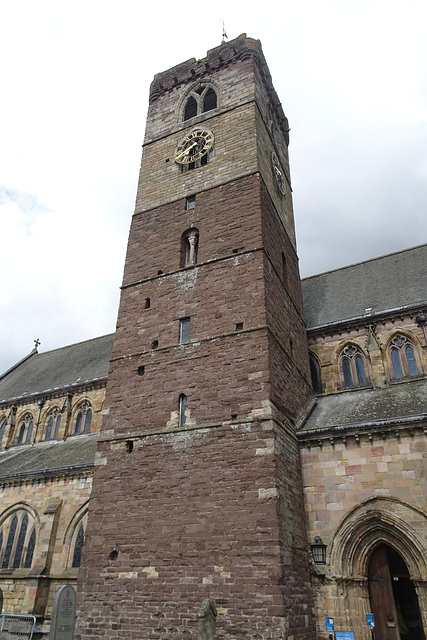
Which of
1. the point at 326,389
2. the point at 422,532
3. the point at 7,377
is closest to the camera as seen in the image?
the point at 422,532

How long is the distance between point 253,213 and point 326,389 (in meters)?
7.86

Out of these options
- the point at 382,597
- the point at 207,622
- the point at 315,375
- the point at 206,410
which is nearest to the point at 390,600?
the point at 382,597

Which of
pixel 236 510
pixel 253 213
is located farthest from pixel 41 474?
pixel 253 213

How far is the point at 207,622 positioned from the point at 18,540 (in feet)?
40.3

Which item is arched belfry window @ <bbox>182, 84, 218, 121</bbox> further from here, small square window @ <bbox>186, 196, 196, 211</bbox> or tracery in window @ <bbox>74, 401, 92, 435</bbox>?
tracery in window @ <bbox>74, 401, 92, 435</bbox>

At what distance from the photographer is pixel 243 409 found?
14.1m

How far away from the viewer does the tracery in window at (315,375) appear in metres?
20.2

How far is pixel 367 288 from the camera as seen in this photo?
22672mm

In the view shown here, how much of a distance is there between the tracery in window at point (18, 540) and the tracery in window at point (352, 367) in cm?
1437

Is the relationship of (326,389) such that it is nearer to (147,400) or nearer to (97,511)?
(147,400)

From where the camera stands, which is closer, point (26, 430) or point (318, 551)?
point (318, 551)

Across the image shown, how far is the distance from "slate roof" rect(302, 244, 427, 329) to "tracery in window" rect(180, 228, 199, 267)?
6377 mm

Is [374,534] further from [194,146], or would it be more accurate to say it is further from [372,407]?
[194,146]

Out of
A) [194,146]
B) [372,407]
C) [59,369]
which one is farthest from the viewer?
[59,369]
